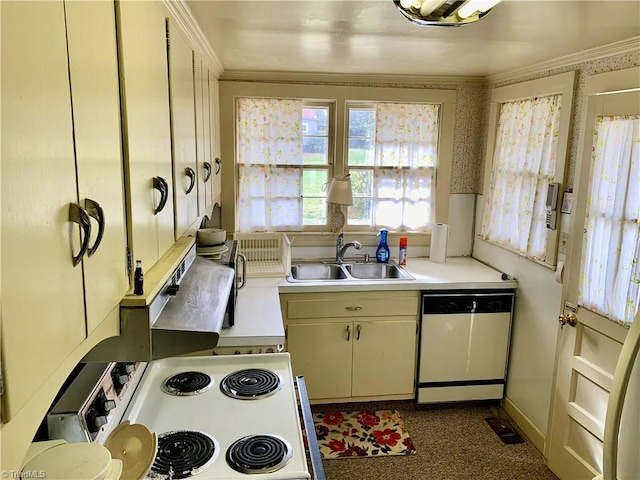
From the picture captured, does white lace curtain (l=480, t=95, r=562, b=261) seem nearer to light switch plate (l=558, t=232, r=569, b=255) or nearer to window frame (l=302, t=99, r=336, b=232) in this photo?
light switch plate (l=558, t=232, r=569, b=255)

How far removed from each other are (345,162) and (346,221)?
442 mm

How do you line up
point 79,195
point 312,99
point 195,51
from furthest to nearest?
point 312,99
point 195,51
point 79,195

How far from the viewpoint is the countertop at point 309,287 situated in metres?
2.29

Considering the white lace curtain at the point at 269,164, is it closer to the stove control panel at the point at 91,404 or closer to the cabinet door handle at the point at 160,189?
the stove control panel at the point at 91,404

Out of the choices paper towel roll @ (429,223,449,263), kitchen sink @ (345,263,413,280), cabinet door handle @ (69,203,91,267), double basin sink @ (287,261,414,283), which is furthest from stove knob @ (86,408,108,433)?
paper towel roll @ (429,223,449,263)

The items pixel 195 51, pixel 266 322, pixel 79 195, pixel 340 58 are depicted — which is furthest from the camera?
pixel 340 58

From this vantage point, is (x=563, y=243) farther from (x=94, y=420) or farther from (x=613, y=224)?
(x=94, y=420)

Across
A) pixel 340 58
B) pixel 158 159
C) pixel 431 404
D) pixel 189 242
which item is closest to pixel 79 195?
pixel 158 159

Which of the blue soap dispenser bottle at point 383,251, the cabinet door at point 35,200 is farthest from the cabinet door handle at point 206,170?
the cabinet door at point 35,200

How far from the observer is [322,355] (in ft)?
10.2

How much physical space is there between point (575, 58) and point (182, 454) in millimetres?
2637

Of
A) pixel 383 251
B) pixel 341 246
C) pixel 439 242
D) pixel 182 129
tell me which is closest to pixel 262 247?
pixel 341 246

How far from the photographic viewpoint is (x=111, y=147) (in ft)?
3.23

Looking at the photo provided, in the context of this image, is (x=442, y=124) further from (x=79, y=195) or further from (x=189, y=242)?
(x=79, y=195)
